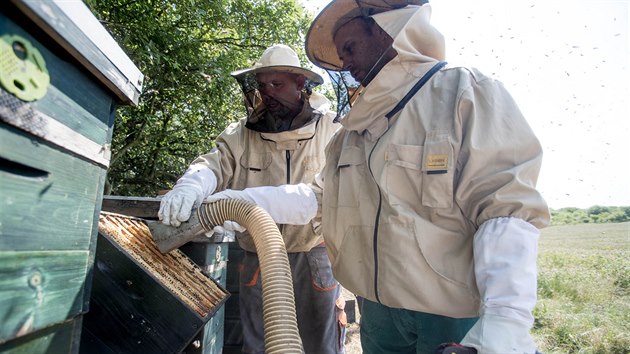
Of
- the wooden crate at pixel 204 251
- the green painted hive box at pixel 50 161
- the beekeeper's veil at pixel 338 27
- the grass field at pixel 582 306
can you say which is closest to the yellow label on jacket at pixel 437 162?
the beekeeper's veil at pixel 338 27

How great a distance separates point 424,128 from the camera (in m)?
1.47

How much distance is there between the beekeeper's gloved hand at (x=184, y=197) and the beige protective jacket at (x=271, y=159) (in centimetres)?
34

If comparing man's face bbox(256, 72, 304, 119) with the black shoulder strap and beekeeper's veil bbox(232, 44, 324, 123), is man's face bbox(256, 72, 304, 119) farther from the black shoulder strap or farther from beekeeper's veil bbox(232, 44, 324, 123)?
the black shoulder strap

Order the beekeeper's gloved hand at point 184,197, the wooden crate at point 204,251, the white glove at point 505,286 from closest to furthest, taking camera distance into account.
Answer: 1. the white glove at point 505,286
2. the beekeeper's gloved hand at point 184,197
3. the wooden crate at point 204,251

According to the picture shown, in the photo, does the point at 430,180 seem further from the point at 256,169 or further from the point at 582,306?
the point at 582,306

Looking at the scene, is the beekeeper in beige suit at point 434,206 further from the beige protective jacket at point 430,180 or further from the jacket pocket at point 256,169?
the jacket pocket at point 256,169

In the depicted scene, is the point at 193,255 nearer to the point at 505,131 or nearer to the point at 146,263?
the point at 146,263

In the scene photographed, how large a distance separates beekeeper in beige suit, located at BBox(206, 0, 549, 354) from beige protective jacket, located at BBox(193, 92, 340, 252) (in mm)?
994

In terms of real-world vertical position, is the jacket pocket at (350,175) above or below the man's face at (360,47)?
below

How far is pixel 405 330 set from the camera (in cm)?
157

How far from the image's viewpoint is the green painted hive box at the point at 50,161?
0.77 metres

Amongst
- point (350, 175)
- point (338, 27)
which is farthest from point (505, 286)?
point (338, 27)

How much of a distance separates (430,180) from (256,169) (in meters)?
1.68

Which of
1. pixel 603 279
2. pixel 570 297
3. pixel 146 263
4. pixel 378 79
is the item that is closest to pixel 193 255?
pixel 146 263
